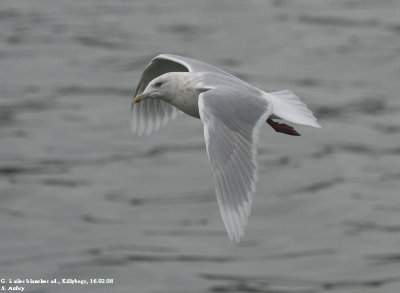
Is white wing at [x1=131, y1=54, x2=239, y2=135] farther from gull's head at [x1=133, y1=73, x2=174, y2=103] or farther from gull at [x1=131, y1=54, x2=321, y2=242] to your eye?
gull's head at [x1=133, y1=73, x2=174, y2=103]

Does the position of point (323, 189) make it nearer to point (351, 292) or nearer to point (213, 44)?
point (351, 292)

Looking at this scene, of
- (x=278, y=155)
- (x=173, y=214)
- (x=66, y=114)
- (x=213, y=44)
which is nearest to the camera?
(x=173, y=214)

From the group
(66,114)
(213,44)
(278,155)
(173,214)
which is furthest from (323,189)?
(213,44)

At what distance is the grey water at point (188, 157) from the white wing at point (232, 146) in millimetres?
4022

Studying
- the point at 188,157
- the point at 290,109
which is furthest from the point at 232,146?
the point at 188,157

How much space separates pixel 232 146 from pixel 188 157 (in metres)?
6.86

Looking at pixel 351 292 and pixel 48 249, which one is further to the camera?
pixel 48 249

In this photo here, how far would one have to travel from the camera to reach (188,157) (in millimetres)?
13078

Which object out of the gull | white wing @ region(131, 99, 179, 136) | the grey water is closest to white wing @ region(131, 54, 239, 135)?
white wing @ region(131, 99, 179, 136)

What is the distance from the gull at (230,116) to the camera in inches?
237

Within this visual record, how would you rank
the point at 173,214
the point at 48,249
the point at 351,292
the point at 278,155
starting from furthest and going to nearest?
1. the point at 278,155
2. the point at 173,214
3. the point at 48,249
4. the point at 351,292

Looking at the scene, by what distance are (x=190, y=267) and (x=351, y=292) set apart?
155 cm

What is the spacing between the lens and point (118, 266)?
10648 mm

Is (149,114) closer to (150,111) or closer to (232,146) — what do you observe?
(150,111)
